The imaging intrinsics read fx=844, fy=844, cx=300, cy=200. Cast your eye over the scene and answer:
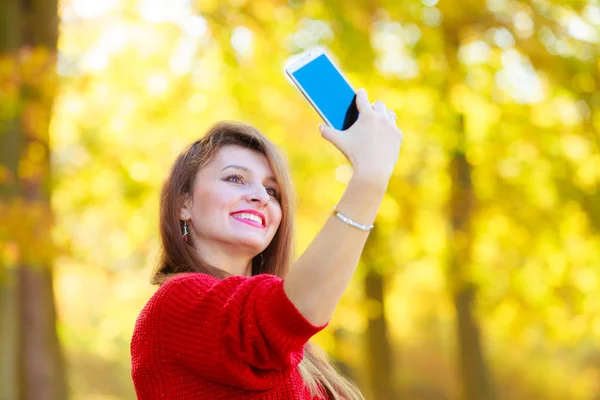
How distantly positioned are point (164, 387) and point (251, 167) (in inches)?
27.0

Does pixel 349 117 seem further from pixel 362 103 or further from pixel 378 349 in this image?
pixel 378 349

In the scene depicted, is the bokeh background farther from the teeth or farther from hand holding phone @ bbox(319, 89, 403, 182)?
hand holding phone @ bbox(319, 89, 403, 182)

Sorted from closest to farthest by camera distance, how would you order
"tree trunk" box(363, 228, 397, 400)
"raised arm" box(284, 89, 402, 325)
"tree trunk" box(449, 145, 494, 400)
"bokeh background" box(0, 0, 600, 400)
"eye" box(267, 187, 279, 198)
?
"raised arm" box(284, 89, 402, 325)
"eye" box(267, 187, 279, 198)
"bokeh background" box(0, 0, 600, 400)
"tree trunk" box(449, 145, 494, 400)
"tree trunk" box(363, 228, 397, 400)

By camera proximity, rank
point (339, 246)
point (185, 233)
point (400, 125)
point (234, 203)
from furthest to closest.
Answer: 1. point (400, 125)
2. point (185, 233)
3. point (234, 203)
4. point (339, 246)

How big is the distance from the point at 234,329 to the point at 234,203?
616 millimetres

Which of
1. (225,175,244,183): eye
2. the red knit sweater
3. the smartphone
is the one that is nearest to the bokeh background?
(225,175,244,183): eye

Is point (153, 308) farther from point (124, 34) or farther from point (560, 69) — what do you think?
point (124, 34)

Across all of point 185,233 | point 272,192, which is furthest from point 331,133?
point 185,233

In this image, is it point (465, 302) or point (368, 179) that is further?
point (465, 302)

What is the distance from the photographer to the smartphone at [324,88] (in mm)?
1836

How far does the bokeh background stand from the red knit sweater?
7.36 meters

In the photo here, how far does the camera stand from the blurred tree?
26.6ft

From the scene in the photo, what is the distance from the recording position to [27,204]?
8.88 m

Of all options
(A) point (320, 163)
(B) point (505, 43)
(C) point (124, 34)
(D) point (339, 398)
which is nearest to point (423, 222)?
(A) point (320, 163)
